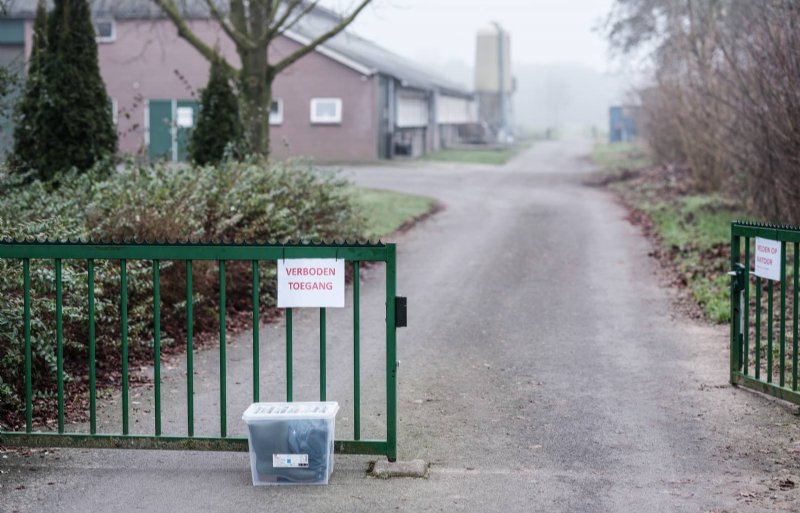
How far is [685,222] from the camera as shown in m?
20.7

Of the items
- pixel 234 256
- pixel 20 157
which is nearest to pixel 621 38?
pixel 20 157

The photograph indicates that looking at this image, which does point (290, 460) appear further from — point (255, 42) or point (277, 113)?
point (277, 113)

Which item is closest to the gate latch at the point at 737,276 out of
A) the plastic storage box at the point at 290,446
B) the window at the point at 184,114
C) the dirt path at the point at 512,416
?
the dirt path at the point at 512,416

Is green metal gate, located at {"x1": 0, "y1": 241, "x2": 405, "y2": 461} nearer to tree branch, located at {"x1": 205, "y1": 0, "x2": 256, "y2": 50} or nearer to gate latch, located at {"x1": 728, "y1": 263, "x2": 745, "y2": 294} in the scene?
gate latch, located at {"x1": 728, "y1": 263, "x2": 745, "y2": 294}

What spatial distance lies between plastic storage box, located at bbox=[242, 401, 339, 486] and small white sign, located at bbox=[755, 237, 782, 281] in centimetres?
356

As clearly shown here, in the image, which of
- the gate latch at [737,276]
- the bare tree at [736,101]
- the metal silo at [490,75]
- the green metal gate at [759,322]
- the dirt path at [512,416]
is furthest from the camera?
the metal silo at [490,75]

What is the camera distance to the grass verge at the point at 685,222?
14.0 metres

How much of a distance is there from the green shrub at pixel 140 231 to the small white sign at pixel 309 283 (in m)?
2.09

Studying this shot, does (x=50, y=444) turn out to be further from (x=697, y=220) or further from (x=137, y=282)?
(x=697, y=220)

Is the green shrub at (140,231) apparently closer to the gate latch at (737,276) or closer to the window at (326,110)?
the gate latch at (737,276)

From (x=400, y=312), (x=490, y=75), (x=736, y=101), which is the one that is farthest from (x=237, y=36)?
(x=490, y=75)

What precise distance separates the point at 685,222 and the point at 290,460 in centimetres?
1554

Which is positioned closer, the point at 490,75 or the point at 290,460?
the point at 290,460

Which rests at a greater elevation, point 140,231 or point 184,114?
point 184,114
